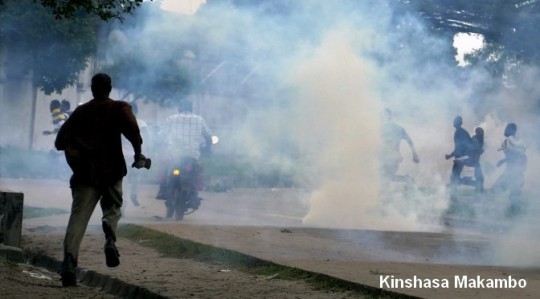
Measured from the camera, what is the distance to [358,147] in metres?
14.4

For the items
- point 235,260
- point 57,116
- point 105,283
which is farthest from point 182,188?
point 57,116

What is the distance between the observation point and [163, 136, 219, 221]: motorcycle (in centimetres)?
1425

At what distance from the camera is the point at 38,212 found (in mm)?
14242

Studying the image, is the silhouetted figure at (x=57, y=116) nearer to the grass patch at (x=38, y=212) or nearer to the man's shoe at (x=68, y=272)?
the grass patch at (x=38, y=212)

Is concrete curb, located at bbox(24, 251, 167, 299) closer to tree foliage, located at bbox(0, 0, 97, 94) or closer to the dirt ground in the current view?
the dirt ground

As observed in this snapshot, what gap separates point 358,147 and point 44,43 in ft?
61.2

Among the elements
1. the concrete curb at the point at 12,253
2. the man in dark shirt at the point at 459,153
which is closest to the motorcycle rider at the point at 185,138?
the concrete curb at the point at 12,253

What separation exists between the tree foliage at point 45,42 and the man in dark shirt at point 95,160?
65.5 ft

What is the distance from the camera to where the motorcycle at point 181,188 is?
561 inches

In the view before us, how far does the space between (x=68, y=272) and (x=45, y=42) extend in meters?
23.8

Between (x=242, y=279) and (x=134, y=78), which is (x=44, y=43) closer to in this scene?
(x=134, y=78)

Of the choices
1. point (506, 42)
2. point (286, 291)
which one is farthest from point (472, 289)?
point (506, 42)

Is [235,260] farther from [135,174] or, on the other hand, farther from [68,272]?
[135,174]

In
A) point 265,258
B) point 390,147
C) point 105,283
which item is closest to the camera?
point 105,283
